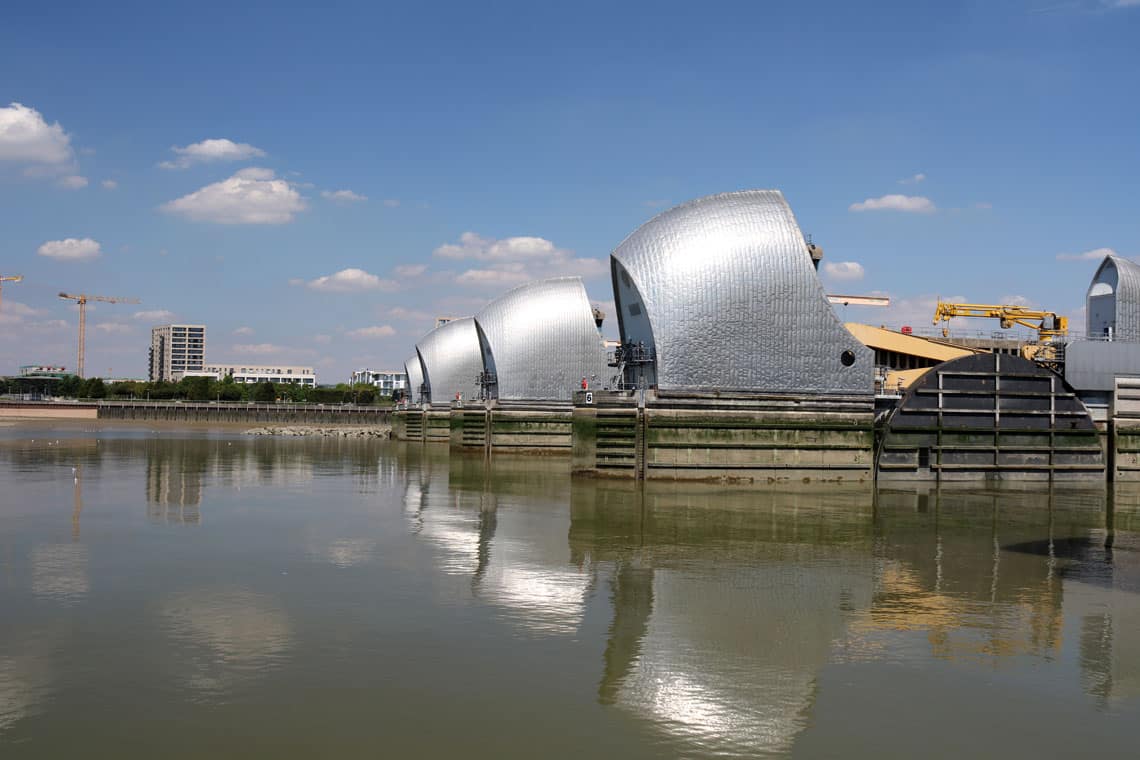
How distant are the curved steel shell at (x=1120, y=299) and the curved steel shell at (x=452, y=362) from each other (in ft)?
154

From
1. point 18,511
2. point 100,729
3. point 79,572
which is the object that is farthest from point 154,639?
point 18,511

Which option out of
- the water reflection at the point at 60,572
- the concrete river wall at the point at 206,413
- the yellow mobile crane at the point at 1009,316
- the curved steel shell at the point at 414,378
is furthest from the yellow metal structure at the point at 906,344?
the concrete river wall at the point at 206,413

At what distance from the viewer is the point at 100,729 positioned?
10984 millimetres

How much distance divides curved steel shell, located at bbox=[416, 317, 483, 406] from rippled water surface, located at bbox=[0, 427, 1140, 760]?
52.7m

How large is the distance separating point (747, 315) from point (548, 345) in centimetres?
2429

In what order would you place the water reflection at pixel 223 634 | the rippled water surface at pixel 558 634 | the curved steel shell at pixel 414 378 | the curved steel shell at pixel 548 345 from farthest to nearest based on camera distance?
the curved steel shell at pixel 414 378, the curved steel shell at pixel 548 345, the water reflection at pixel 223 634, the rippled water surface at pixel 558 634

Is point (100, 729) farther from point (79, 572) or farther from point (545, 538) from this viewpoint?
point (545, 538)

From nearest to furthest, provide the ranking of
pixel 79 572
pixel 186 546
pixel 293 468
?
1. pixel 79 572
2. pixel 186 546
3. pixel 293 468

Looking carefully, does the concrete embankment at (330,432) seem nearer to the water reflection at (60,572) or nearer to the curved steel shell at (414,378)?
the curved steel shell at (414,378)

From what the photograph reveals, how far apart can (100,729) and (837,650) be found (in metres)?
10.0

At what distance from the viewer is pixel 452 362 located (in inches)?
3329

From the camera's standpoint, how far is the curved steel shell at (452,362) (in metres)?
83.6

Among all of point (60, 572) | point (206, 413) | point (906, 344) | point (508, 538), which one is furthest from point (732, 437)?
point (206, 413)

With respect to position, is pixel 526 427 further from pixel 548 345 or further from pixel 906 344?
pixel 906 344
